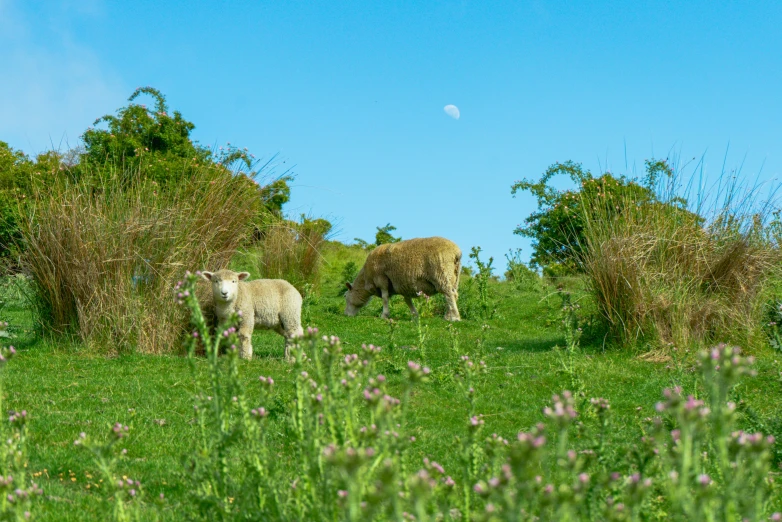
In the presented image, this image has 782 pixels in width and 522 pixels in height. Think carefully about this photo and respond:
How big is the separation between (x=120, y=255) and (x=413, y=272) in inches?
321

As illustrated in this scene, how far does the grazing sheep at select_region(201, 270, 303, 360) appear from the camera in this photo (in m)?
10.9

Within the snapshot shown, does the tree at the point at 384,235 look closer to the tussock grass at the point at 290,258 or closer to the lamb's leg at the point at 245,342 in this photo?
the tussock grass at the point at 290,258

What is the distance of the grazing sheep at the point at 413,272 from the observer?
1788 cm

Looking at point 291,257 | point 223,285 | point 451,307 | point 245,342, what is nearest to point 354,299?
point 451,307

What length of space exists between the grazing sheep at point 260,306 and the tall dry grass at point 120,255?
918mm

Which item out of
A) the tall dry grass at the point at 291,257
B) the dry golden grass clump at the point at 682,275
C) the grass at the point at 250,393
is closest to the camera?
the grass at the point at 250,393

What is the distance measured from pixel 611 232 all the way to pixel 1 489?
10.3m

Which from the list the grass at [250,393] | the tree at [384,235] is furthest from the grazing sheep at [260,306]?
the tree at [384,235]

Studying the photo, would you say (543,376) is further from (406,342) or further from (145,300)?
(145,300)

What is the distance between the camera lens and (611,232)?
1207 cm

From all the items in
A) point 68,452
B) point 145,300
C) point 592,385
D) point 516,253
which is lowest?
point 68,452

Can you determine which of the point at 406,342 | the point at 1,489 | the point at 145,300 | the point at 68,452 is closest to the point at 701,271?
the point at 406,342

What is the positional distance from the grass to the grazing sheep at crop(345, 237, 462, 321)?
311 centimetres

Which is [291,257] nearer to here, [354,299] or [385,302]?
[354,299]
